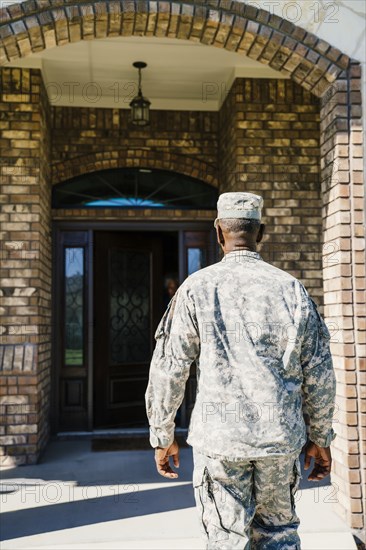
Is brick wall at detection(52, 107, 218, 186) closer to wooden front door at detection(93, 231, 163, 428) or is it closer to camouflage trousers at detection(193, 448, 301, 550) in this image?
wooden front door at detection(93, 231, 163, 428)

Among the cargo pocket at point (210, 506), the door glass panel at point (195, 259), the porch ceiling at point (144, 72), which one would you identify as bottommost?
the cargo pocket at point (210, 506)

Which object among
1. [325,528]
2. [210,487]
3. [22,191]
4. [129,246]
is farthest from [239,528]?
[129,246]

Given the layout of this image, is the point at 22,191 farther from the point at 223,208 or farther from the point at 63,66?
the point at 223,208

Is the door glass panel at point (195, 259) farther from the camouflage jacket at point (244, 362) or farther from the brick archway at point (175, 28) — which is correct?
the camouflage jacket at point (244, 362)

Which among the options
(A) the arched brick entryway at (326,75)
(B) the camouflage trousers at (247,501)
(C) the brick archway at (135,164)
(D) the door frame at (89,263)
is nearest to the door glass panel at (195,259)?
(D) the door frame at (89,263)

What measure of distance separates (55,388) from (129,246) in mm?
1767

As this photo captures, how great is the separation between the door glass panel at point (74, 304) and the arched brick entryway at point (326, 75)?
2912 millimetres

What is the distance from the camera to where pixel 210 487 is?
2.09 meters

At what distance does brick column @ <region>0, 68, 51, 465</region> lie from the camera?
16.2 ft

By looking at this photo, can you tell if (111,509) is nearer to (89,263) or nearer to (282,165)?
(89,263)

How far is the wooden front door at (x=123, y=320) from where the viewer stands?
6.38 m

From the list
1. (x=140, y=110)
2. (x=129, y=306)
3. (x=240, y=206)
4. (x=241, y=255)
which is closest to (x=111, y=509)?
(x=241, y=255)

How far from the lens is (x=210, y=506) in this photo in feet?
6.75

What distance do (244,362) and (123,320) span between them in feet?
15.2
